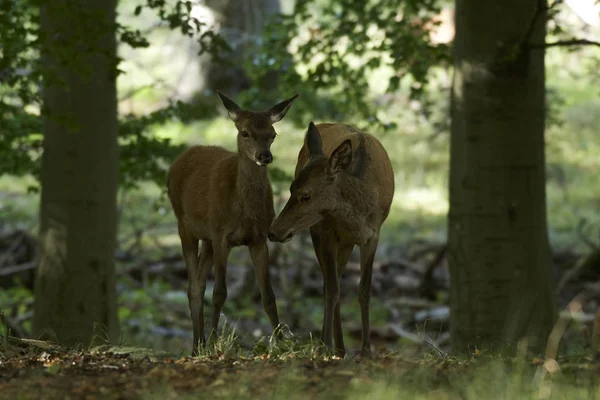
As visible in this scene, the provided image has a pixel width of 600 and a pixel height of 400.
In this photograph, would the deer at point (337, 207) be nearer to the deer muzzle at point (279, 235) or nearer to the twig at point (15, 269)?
the deer muzzle at point (279, 235)

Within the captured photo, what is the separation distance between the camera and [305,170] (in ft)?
25.2

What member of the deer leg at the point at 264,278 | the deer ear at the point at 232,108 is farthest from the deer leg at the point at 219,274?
the deer ear at the point at 232,108

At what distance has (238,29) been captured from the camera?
756 inches

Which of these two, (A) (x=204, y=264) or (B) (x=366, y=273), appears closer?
(B) (x=366, y=273)


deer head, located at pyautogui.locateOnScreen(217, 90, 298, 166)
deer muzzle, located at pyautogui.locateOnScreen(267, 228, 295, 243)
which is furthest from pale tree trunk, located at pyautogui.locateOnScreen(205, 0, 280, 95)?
deer muzzle, located at pyautogui.locateOnScreen(267, 228, 295, 243)

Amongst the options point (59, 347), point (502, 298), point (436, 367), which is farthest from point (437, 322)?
point (436, 367)

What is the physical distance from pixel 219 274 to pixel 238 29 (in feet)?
37.6

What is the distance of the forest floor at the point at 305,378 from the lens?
5.18 m

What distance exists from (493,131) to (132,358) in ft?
15.3

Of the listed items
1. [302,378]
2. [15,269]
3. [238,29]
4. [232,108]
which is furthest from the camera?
[238,29]

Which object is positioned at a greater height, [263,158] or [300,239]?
[263,158]

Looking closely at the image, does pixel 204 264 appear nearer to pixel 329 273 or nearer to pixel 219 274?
pixel 219 274

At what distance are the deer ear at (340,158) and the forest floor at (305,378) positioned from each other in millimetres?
1503

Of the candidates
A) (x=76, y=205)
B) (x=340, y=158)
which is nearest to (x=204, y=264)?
(x=340, y=158)
